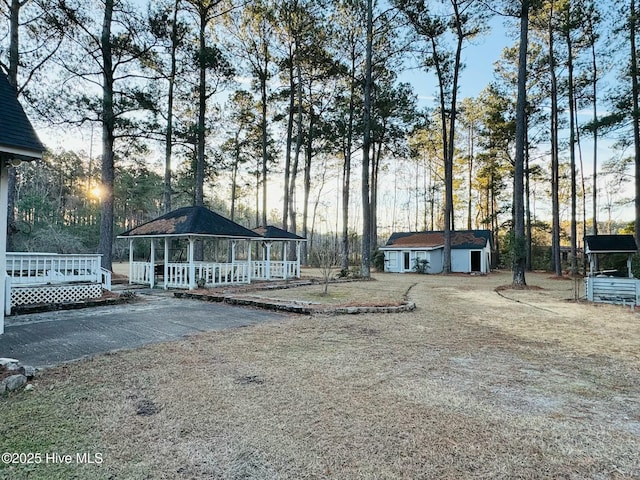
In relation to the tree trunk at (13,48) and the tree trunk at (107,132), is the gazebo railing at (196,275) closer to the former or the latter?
the tree trunk at (107,132)

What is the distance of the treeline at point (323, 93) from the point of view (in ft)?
38.5

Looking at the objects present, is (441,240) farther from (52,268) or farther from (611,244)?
(52,268)

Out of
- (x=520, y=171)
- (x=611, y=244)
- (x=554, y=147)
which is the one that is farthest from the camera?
(x=554, y=147)

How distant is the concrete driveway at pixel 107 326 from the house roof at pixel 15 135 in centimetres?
271

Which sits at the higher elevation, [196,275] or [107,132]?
[107,132]

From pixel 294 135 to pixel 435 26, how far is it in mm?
9769

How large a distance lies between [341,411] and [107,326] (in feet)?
17.2

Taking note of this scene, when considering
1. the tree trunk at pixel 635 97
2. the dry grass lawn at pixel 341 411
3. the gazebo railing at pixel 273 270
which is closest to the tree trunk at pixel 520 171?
the tree trunk at pixel 635 97

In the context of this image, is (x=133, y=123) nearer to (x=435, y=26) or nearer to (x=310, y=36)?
(x=310, y=36)

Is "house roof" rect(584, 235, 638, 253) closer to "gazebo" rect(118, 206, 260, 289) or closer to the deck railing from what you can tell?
"gazebo" rect(118, 206, 260, 289)

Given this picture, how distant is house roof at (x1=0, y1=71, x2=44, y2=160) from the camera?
15.6 feet

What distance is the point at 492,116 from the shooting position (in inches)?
892

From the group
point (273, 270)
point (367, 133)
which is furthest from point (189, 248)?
point (367, 133)

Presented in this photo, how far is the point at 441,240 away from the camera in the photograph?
83.2 ft
